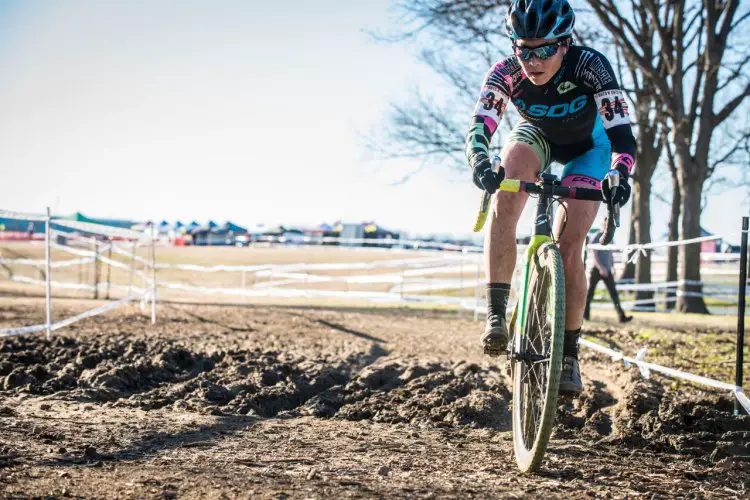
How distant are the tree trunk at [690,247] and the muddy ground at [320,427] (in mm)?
11247

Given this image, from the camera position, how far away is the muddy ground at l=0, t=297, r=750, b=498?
11.9 ft

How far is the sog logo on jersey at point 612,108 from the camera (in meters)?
4.34

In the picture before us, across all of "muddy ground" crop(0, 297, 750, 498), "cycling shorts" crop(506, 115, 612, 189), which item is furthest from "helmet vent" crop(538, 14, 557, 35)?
"muddy ground" crop(0, 297, 750, 498)

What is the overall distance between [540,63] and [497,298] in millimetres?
1241

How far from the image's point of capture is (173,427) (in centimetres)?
486

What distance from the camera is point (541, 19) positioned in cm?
416

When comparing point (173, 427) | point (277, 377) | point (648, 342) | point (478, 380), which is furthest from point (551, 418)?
point (648, 342)

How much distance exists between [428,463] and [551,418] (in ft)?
2.39

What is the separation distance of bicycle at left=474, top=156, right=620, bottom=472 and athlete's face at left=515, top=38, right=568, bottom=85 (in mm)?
523

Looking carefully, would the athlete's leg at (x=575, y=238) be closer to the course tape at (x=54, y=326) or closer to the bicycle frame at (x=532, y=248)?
the bicycle frame at (x=532, y=248)

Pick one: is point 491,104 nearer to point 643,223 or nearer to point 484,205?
point 484,205

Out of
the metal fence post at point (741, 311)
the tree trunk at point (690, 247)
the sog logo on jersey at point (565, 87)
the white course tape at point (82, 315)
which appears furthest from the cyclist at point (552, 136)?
the tree trunk at point (690, 247)

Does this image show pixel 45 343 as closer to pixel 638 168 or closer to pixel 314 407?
pixel 314 407

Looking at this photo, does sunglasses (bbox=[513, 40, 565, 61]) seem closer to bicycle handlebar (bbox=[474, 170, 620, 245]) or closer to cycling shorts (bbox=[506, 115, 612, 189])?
cycling shorts (bbox=[506, 115, 612, 189])
